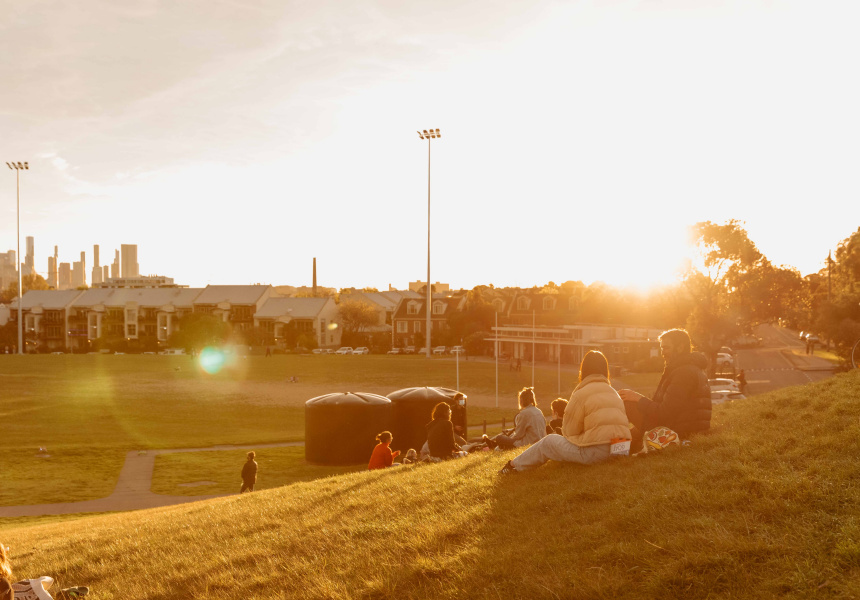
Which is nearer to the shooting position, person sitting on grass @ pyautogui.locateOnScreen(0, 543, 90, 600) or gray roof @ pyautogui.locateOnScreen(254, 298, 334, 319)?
person sitting on grass @ pyautogui.locateOnScreen(0, 543, 90, 600)

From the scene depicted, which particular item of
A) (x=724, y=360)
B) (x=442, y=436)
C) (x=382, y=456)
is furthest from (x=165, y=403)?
(x=724, y=360)

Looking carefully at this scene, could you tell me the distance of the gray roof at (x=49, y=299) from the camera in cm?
11388

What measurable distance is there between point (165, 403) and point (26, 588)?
42630mm

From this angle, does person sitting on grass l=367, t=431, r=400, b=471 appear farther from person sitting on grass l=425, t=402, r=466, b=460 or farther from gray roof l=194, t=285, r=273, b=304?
gray roof l=194, t=285, r=273, b=304

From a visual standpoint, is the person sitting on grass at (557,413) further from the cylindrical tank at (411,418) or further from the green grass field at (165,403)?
the cylindrical tank at (411,418)

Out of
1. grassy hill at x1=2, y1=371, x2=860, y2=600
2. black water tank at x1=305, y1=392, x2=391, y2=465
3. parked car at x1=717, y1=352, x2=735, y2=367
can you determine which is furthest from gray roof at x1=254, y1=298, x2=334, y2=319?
grassy hill at x1=2, y1=371, x2=860, y2=600

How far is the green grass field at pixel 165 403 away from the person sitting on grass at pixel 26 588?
1470cm

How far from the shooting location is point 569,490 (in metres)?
7.44

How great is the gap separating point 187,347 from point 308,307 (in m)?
18.2

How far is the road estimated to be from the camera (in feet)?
150

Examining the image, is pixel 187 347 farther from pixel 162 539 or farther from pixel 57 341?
pixel 162 539

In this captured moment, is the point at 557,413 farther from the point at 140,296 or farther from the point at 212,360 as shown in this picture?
the point at 140,296

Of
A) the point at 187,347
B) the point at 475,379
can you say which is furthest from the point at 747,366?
the point at 187,347

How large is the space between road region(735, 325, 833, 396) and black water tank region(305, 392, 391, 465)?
82.0 ft
